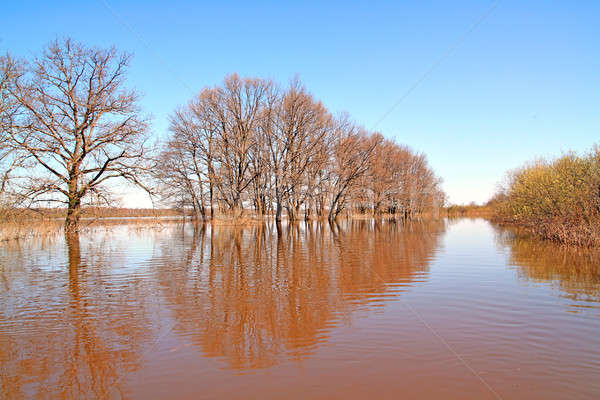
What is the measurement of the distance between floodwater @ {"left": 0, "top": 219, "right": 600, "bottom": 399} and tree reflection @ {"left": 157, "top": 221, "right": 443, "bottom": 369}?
38mm

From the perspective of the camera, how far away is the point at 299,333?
5.56 metres

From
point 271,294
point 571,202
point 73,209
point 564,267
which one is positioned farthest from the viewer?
point 73,209

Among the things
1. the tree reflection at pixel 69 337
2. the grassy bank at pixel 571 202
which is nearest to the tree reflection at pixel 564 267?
the grassy bank at pixel 571 202

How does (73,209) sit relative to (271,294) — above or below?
above

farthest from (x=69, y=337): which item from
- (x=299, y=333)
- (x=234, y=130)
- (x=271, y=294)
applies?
(x=234, y=130)

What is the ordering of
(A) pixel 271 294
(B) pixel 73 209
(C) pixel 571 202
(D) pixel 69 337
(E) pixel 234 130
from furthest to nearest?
(E) pixel 234 130 < (B) pixel 73 209 < (C) pixel 571 202 < (A) pixel 271 294 < (D) pixel 69 337

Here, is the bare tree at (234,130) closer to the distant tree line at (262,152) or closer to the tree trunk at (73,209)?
the distant tree line at (262,152)

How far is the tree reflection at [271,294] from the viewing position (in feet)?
17.1

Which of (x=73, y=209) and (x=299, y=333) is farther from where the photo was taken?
(x=73, y=209)

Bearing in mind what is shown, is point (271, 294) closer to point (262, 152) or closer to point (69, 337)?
point (69, 337)

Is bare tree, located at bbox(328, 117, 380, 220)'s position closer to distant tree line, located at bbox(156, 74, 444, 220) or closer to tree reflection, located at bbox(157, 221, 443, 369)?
distant tree line, located at bbox(156, 74, 444, 220)

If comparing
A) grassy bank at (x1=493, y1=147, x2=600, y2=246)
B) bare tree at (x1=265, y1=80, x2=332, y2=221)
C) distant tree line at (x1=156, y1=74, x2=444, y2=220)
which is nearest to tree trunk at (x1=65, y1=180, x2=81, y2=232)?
distant tree line at (x1=156, y1=74, x2=444, y2=220)

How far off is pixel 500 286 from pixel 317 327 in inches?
211

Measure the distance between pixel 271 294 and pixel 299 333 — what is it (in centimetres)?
236
